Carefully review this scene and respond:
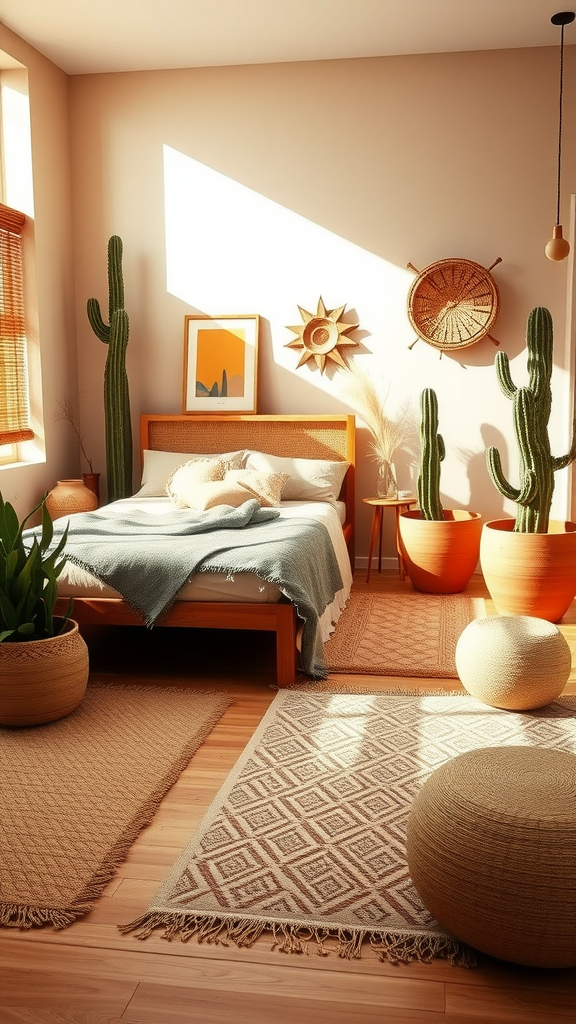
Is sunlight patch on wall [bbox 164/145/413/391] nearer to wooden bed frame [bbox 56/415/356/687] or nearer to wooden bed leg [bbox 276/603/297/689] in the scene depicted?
wooden bed frame [bbox 56/415/356/687]

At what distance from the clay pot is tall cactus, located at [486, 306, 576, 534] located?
2.31m

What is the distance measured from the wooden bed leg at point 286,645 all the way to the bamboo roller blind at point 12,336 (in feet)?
7.36

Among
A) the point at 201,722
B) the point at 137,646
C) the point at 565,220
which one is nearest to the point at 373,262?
the point at 565,220

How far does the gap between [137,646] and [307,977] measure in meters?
2.35

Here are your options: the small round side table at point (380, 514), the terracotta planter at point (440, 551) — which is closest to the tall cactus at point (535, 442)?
the terracotta planter at point (440, 551)

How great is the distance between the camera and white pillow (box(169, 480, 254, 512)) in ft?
14.9

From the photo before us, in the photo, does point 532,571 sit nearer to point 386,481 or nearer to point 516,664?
point 516,664

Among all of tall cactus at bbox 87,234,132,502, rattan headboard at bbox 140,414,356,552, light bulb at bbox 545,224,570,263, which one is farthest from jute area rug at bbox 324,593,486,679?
light bulb at bbox 545,224,570,263

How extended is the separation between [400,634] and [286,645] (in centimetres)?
85

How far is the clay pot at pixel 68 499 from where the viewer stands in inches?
202

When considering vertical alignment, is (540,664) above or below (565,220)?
below

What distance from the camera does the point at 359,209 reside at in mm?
5258

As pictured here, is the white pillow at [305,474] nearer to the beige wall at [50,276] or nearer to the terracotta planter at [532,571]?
the terracotta planter at [532,571]

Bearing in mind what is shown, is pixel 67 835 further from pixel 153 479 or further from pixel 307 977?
pixel 153 479
